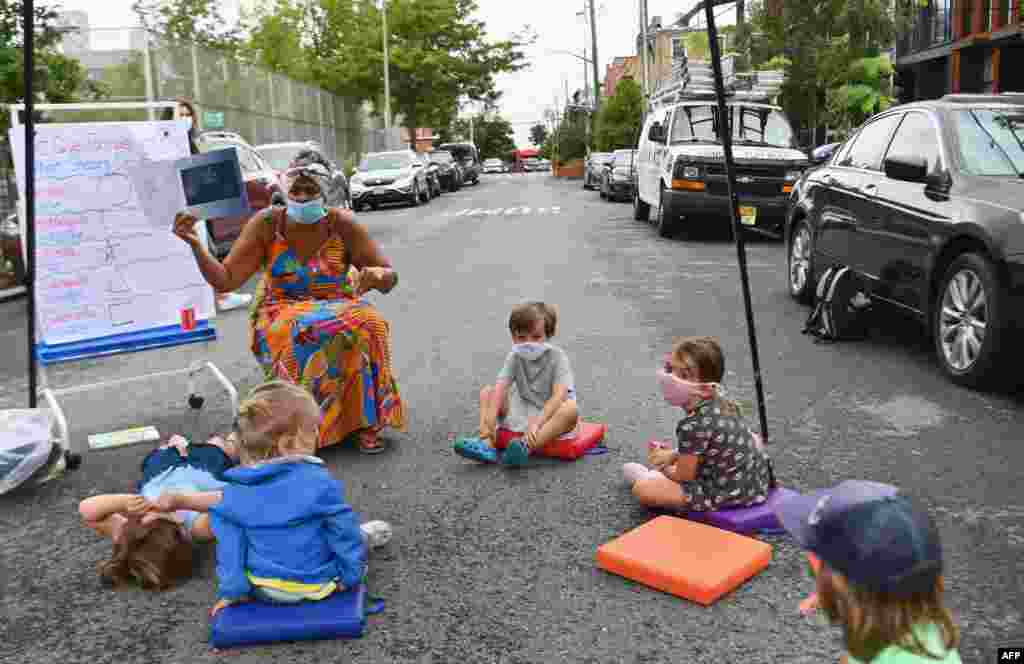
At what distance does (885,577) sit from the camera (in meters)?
1.79

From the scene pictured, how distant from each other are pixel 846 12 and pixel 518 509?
17.2 meters

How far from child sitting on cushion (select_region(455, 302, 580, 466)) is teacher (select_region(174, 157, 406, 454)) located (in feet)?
1.86

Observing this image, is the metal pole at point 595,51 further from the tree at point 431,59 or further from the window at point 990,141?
the window at point 990,141

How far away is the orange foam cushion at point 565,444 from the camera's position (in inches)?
195

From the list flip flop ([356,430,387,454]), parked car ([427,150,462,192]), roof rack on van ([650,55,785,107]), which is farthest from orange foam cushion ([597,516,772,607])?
parked car ([427,150,462,192])

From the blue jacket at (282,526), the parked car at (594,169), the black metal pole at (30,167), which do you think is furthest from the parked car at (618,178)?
the blue jacket at (282,526)

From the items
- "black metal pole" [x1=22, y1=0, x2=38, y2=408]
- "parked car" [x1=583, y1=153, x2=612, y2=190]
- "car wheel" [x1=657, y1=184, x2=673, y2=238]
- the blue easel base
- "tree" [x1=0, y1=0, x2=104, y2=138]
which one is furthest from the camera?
"parked car" [x1=583, y1=153, x2=612, y2=190]

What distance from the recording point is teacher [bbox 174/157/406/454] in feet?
16.6

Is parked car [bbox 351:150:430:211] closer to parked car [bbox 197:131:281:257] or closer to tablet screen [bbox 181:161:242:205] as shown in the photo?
parked car [bbox 197:131:281:257]

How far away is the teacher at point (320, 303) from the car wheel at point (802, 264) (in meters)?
4.95

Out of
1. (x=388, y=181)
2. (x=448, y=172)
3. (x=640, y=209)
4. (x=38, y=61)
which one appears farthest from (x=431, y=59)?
(x=38, y=61)

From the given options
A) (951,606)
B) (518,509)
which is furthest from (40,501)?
(951,606)

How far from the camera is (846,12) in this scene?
731 inches

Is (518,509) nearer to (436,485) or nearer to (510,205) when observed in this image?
(436,485)
